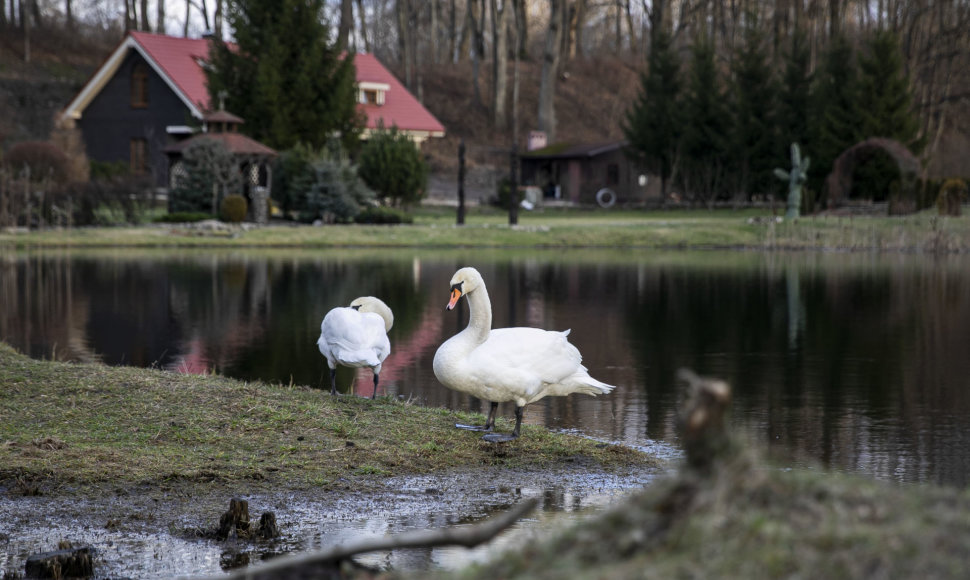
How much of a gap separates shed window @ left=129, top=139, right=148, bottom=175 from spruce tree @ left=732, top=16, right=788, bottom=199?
93.8 feet

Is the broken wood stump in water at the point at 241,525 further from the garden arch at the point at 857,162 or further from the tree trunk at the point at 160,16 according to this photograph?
the tree trunk at the point at 160,16

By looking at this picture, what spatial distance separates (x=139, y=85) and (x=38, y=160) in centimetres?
1514

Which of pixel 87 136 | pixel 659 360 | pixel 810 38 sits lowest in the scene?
pixel 659 360

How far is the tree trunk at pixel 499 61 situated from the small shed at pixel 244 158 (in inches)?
1082

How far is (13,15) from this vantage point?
71312 mm

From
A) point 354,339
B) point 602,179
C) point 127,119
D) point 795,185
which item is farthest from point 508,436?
point 602,179

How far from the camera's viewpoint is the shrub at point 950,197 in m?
40.8

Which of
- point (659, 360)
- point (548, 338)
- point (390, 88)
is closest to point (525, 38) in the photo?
point (390, 88)

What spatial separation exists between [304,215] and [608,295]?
67.5ft

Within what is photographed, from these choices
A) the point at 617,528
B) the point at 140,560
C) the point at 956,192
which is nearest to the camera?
the point at 617,528

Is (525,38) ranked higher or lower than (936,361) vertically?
higher

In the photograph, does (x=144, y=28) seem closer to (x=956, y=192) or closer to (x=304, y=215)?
(x=304, y=215)

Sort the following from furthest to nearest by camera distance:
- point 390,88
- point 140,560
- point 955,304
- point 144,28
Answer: point 144,28 < point 390,88 < point 955,304 < point 140,560

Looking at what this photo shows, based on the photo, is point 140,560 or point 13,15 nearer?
point 140,560
